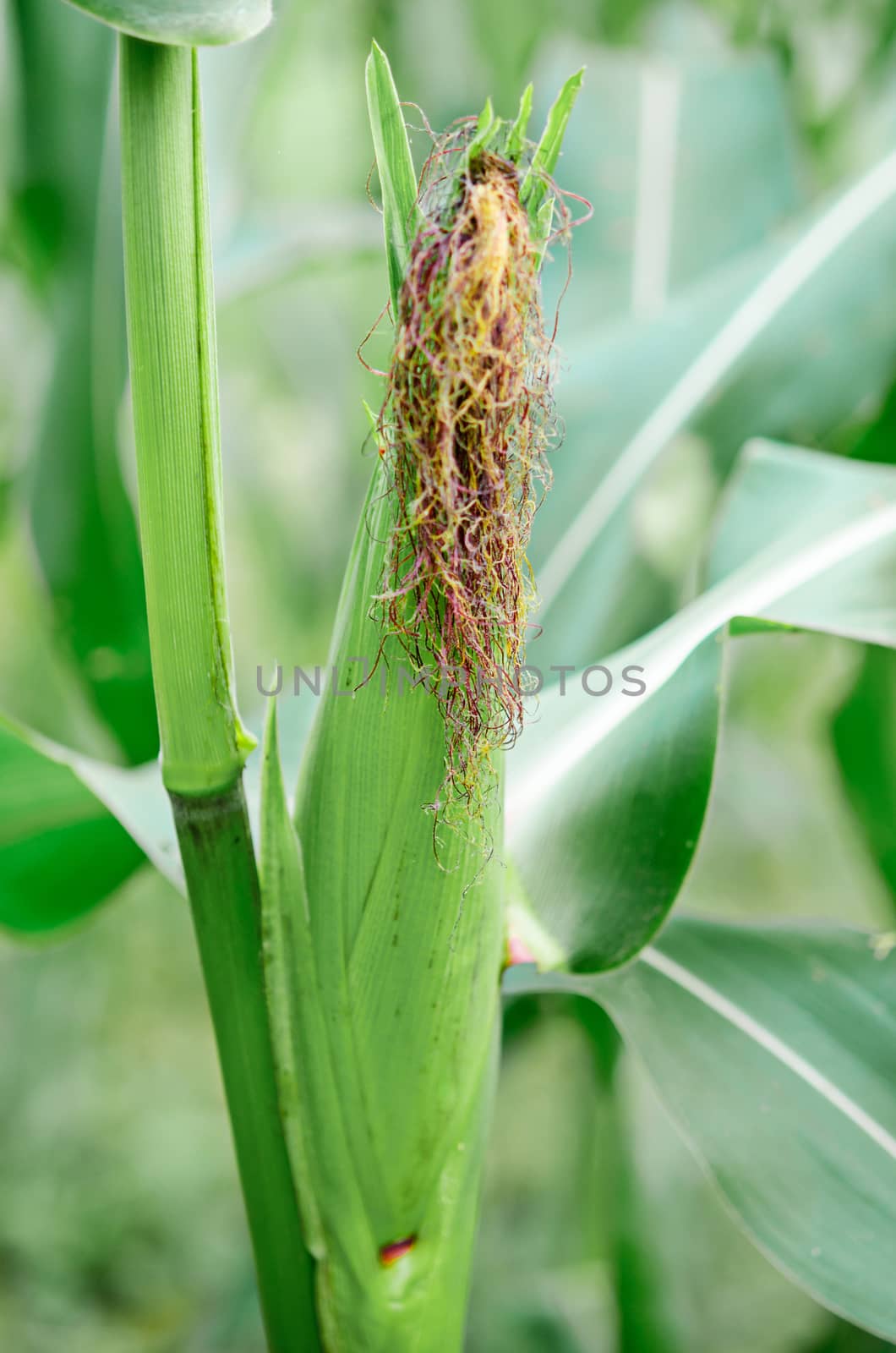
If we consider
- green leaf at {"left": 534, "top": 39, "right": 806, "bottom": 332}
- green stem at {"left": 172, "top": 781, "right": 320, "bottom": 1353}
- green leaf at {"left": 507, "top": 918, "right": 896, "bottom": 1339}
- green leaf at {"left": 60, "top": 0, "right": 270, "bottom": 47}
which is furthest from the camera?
green leaf at {"left": 534, "top": 39, "right": 806, "bottom": 332}

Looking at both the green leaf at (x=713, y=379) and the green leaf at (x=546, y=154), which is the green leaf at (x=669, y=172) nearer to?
the green leaf at (x=713, y=379)

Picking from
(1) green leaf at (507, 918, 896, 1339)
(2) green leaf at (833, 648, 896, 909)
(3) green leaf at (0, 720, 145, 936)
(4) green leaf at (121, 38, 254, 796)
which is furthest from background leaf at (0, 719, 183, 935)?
(2) green leaf at (833, 648, 896, 909)

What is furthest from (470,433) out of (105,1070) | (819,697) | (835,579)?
(105,1070)

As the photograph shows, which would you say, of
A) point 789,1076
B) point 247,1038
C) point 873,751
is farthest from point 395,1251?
point 873,751

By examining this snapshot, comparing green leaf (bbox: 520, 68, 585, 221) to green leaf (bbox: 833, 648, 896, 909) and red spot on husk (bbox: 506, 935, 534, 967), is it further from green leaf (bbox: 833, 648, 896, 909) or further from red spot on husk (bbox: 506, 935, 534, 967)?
green leaf (bbox: 833, 648, 896, 909)

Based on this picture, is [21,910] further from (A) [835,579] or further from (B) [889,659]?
(B) [889,659]

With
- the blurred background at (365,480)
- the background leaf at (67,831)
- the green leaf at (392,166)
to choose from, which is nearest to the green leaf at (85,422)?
the blurred background at (365,480)
